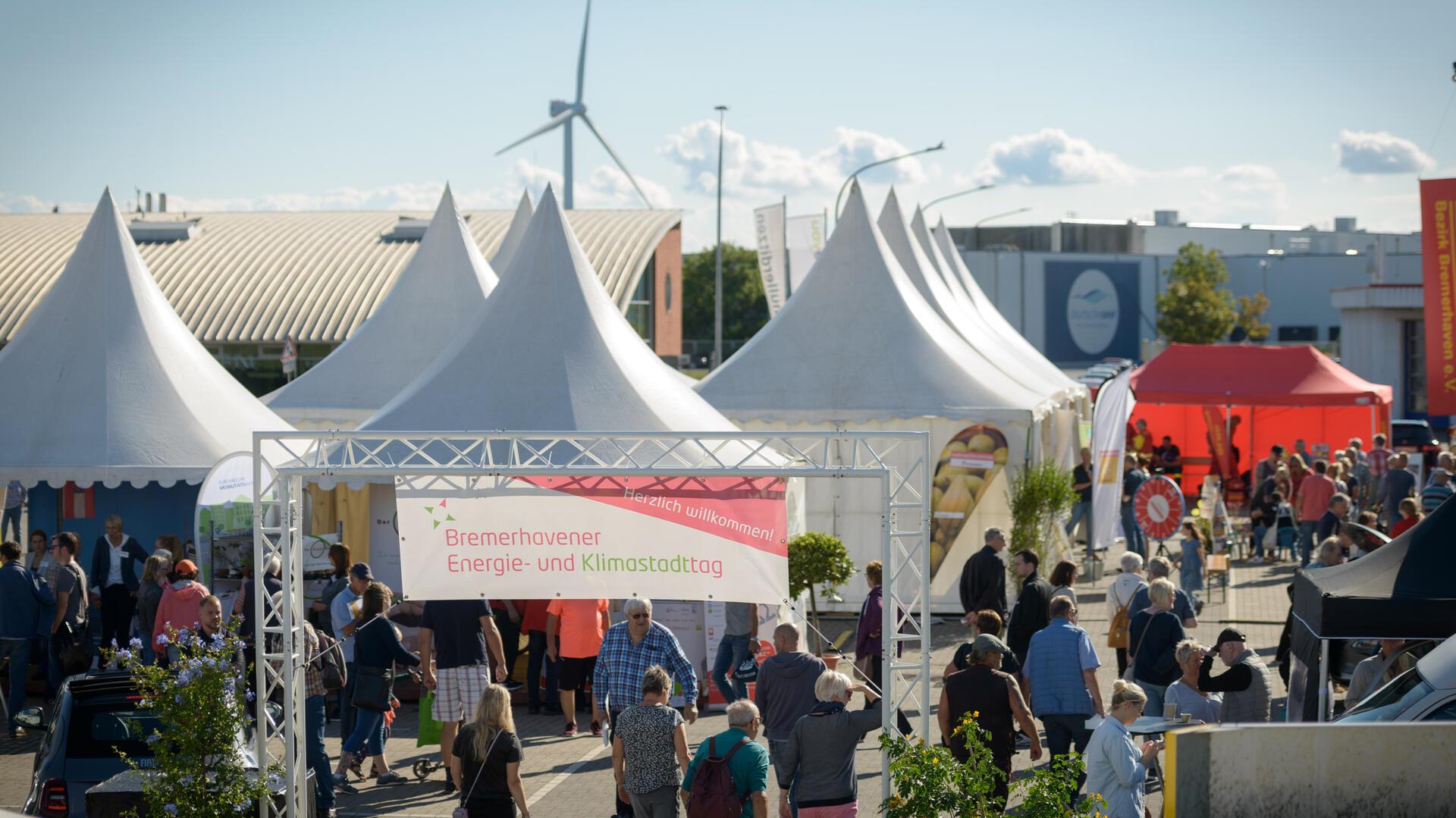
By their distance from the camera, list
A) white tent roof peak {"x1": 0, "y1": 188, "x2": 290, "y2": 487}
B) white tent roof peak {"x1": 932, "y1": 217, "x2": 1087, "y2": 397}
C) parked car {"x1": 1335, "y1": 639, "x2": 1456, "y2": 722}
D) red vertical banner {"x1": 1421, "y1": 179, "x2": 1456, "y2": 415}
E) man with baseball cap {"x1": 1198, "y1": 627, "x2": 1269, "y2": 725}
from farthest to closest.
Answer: white tent roof peak {"x1": 932, "y1": 217, "x2": 1087, "y2": 397} → red vertical banner {"x1": 1421, "y1": 179, "x2": 1456, "y2": 415} → white tent roof peak {"x1": 0, "y1": 188, "x2": 290, "y2": 487} → man with baseball cap {"x1": 1198, "y1": 627, "x2": 1269, "y2": 725} → parked car {"x1": 1335, "y1": 639, "x2": 1456, "y2": 722}

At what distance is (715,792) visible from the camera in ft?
24.5

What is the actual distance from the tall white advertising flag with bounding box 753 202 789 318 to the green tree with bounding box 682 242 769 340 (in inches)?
2498

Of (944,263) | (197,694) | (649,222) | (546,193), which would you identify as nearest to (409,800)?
(197,694)

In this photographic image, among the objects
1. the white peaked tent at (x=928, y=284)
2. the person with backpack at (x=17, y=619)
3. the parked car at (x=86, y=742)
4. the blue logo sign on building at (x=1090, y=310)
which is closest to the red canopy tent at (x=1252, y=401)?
the white peaked tent at (x=928, y=284)

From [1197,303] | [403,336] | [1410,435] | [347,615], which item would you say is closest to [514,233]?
[403,336]

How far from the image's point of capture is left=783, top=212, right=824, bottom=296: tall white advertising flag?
28719 mm

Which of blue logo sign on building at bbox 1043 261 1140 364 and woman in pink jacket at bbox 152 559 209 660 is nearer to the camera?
woman in pink jacket at bbox 152 559 209 660

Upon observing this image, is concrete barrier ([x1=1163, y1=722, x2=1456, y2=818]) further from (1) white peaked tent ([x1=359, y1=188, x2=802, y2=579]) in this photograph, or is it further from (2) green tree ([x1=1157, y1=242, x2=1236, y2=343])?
(2) green tree ([x1=1157, y1=242, x2=1236, y2=343])

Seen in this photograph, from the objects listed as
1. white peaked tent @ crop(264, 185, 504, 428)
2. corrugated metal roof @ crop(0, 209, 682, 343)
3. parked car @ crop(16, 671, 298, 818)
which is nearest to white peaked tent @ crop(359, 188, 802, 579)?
parked car @ crop(16, 671, 298, 818)

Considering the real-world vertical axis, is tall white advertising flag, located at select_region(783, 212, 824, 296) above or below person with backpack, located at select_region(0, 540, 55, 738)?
above

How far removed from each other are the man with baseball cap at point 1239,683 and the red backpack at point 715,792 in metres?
3.24

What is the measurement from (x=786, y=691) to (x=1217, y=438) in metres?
22.5

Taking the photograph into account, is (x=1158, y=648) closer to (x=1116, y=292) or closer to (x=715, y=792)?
(x=715, y=792)

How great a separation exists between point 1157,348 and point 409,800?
42288 millimetres
